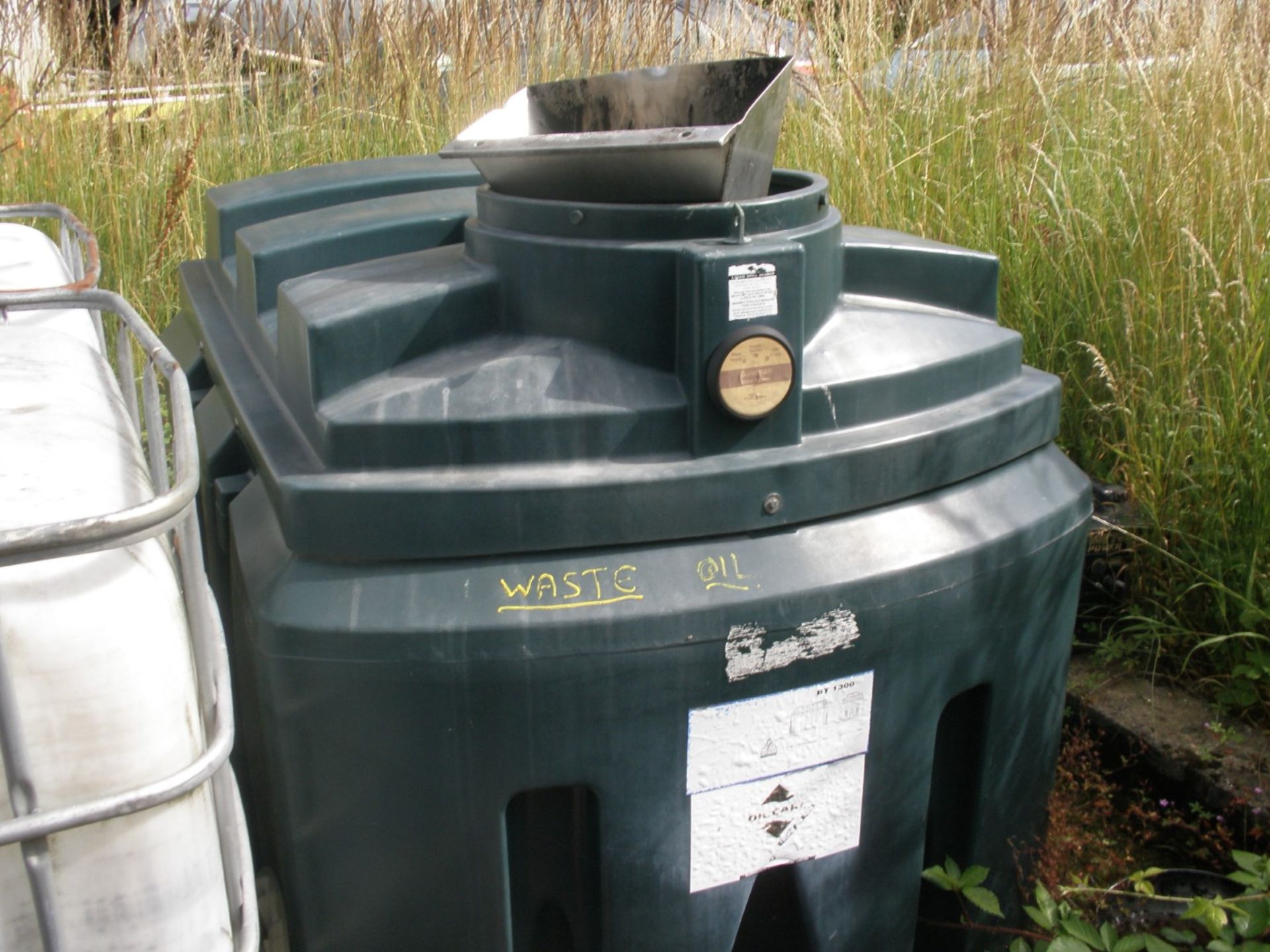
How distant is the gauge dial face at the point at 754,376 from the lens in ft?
4.37

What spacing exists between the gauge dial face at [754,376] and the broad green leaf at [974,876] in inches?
27.0

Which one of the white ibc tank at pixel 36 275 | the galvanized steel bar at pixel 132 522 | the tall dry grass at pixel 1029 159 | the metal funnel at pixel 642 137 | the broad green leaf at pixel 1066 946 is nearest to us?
the galvanized steel bar at pixel 132 522

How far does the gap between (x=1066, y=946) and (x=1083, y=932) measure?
40 mm

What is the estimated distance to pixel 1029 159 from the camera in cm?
351

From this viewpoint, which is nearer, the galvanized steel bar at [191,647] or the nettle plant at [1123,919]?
the galvanized steel bar at [191,647]

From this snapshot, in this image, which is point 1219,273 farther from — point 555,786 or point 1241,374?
point 555,786

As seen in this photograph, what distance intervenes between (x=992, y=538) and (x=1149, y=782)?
1.10m

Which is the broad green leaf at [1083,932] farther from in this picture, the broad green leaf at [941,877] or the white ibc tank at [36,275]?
the white ibc tank at [36,275]

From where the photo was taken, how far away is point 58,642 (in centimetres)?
100

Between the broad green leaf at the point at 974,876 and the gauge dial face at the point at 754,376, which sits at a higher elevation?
the gauge dial face at the point at 754,376

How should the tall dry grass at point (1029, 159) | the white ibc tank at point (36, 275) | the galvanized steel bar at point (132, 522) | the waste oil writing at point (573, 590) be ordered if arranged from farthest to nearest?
the tall dry grass at point (1029, 159) < the white ibc tank at point (36, 275) < the waste oil writing at point (573, 590) < the galvanized steel bar at point (132, 522)

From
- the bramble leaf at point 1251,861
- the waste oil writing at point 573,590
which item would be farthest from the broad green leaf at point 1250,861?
the waste oil writing at point 573,590

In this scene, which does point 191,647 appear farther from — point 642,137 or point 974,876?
point 974,876

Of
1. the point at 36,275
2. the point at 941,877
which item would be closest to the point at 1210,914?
the point at 941,877
